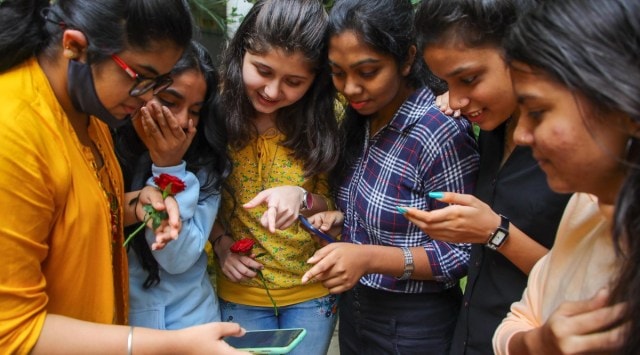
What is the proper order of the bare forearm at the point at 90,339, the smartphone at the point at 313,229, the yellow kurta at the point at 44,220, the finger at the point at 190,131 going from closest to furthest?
the yellow kurta at the point at 44,220
the bare forearm at the point at 90,339
the finger at the point at 190,131
the smartphone at the point at 313,229

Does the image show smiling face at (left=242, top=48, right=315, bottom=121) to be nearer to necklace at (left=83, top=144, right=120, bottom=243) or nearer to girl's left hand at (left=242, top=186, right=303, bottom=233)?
girl's left hand at (left=242, top=186, right=303, bottom=233)

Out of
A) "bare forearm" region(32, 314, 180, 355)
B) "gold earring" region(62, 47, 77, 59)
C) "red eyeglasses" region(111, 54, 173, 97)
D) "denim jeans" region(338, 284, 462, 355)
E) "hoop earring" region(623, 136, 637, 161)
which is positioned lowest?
"denim jeans" region(338, 284, 462, 355)

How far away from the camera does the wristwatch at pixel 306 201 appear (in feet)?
7.10

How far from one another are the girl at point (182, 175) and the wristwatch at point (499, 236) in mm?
978

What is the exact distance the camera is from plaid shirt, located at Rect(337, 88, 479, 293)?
1.96 meters

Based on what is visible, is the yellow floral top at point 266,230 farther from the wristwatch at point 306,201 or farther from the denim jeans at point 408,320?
the denim jeans at point 408,320

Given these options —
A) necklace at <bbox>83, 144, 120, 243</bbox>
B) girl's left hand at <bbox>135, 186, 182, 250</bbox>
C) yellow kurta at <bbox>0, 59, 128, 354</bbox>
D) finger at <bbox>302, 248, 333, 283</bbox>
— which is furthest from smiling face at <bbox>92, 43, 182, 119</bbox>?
finger at <bbox>302, 248, 333, 283</bbox>

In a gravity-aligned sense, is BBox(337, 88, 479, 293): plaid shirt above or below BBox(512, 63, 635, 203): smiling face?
below

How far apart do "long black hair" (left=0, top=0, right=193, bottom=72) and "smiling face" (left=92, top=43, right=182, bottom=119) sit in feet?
0.07

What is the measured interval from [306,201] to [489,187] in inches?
28.1

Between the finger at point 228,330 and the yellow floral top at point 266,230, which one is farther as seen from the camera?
the yellow floral top at point 266,230

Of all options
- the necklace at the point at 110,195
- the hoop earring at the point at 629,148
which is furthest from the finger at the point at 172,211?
the hoop earring at the point at 629,148

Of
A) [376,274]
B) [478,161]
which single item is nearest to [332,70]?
[478,161]

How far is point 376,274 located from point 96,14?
4.35 feet
